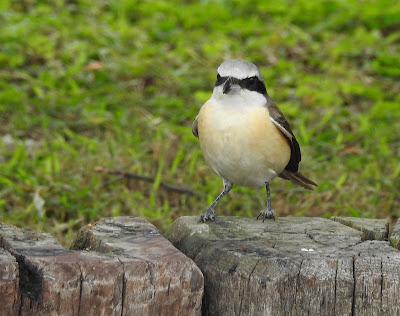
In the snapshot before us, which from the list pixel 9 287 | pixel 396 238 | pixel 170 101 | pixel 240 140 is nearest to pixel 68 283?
pixel 9 287

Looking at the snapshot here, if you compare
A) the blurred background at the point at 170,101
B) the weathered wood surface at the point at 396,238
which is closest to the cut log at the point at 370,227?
the weathered wood surface at the point at 396,238

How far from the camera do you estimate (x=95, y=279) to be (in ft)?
8.73

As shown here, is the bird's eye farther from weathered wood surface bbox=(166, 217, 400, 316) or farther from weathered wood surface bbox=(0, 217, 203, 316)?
weathered wood surface bbox=(0, 217, 203, 316)

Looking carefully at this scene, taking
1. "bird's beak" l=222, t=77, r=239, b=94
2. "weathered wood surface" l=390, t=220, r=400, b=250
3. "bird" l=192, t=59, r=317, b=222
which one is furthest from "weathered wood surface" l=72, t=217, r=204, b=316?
"bird's beak" l=222, t=77, r=239, b=94

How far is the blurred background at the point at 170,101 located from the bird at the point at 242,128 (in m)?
1.41

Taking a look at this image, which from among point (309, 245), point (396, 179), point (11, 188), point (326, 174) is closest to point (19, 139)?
point (11, 188)

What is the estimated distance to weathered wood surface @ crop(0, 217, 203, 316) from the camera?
2615 mm

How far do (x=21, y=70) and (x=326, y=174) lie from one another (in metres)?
3.66

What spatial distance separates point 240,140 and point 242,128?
66mm

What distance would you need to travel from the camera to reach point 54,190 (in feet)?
18.9

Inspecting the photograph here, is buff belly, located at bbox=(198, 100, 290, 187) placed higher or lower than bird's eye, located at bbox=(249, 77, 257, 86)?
lower

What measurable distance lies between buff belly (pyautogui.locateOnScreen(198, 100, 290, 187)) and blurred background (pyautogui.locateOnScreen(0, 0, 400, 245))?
1400 millimetres

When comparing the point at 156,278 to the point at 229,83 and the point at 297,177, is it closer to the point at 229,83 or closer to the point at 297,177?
the point at 229,83

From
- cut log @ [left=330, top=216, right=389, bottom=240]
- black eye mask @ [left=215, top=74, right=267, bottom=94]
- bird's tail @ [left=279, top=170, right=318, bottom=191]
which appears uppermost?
black eye mask @ [left=215, top=74, right=267, bottom=94]
